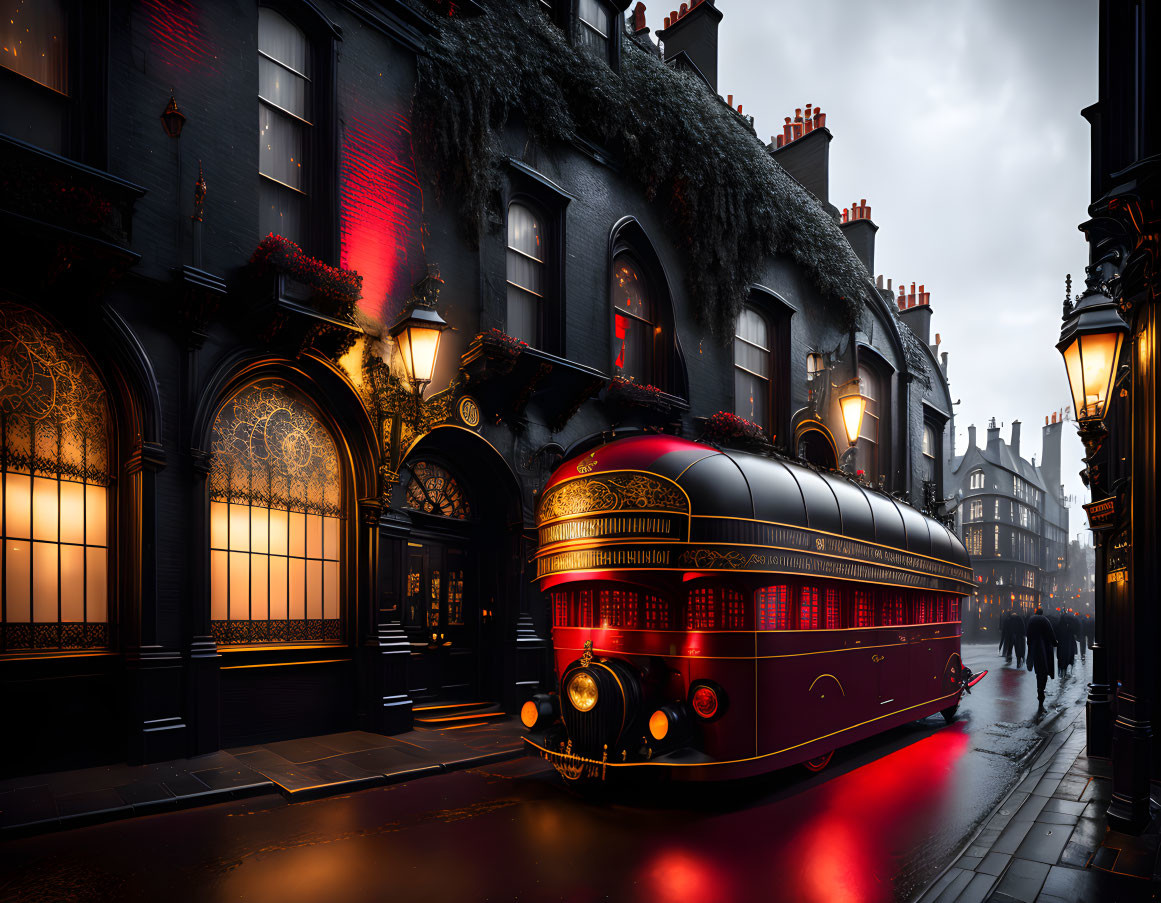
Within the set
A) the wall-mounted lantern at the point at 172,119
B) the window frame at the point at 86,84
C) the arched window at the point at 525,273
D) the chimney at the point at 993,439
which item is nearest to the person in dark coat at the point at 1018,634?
the arched window at the point at 525,273

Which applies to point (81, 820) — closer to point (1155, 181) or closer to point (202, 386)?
point (202, 386)

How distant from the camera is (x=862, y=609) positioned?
Result: 898 cm

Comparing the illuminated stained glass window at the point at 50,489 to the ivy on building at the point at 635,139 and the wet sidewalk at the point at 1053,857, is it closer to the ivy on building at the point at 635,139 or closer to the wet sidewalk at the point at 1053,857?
the ivy on building at the point at 635,139

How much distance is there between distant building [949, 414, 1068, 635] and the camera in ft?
148

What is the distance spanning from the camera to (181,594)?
26.8ft

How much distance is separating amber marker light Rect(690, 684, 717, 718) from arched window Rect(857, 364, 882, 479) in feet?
54.9

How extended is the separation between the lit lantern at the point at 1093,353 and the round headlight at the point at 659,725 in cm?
449

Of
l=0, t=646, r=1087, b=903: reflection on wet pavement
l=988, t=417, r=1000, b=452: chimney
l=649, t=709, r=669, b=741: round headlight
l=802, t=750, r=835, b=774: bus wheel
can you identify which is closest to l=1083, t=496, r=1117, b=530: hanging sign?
l=0, t=646, r=1087, b=903: reflection on wet pavement

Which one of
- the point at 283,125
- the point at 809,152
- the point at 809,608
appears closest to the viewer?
the point at 809,608

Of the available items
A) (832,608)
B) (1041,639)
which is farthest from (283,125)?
(1041,639)

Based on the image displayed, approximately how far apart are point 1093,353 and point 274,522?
336 inches

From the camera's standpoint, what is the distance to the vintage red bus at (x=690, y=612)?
6.75m

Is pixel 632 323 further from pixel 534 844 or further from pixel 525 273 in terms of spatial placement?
pixel 534 844

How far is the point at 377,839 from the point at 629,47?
568 inches
